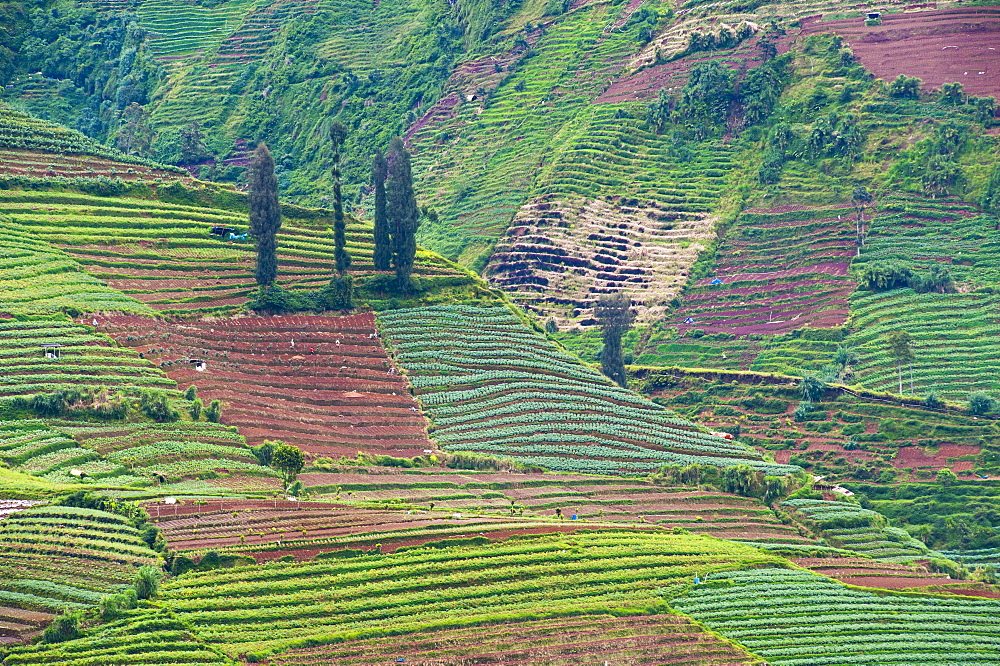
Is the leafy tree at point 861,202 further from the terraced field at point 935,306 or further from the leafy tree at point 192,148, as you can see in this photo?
the leafy tree at point 192,148

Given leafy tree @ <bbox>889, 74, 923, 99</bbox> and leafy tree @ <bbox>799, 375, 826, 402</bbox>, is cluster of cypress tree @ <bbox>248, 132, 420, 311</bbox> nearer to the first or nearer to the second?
Result: leafy tree @ <bbox>799, 375, 826, 402</bbox>

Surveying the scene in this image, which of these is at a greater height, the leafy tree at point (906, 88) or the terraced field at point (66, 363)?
the leafy tree at point (906, 88)

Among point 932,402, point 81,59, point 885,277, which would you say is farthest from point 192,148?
point 932,402

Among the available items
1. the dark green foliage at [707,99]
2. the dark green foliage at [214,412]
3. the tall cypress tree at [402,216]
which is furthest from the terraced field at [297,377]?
the dark green foliage at [707,99]

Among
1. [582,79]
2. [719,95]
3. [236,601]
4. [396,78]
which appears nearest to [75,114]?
[396,78]

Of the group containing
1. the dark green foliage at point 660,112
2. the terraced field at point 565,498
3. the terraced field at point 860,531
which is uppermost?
the dark green foliage at point 660,112

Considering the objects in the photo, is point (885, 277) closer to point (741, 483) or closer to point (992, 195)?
point (992, 195)

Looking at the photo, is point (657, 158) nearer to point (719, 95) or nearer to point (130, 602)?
point (719, 95)
